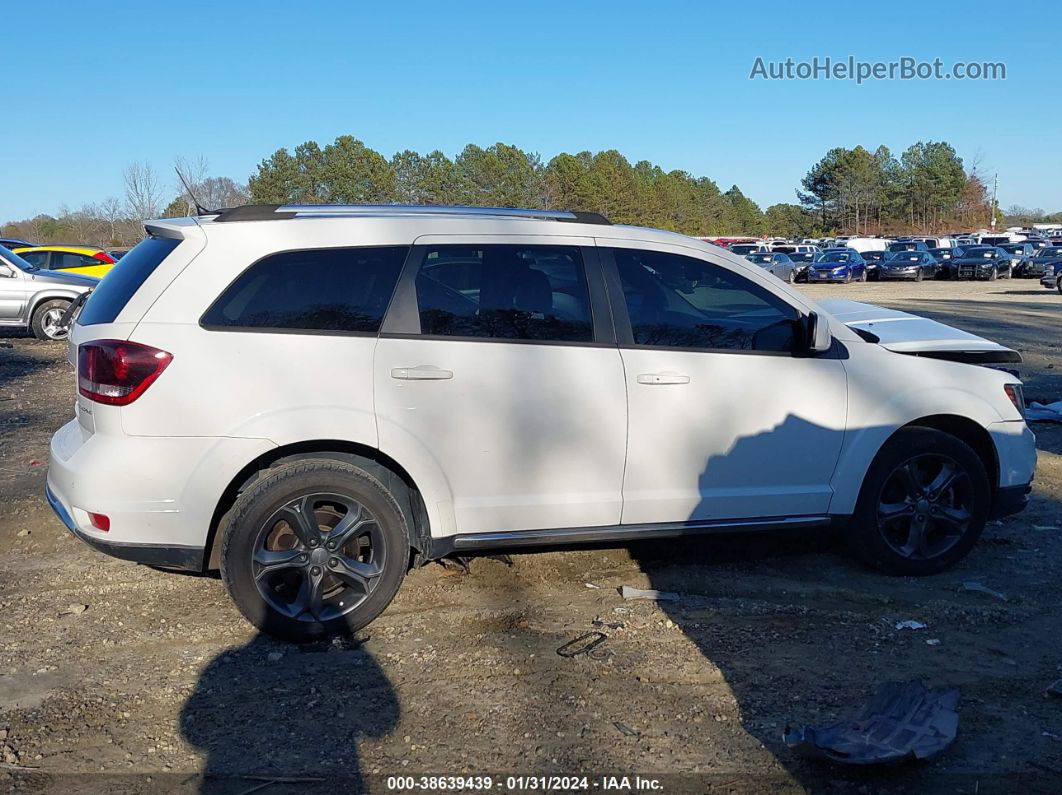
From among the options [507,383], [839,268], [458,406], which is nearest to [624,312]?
[507,383]

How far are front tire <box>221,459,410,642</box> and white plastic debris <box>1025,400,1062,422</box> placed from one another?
23.2ft

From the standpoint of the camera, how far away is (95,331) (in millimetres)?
4289

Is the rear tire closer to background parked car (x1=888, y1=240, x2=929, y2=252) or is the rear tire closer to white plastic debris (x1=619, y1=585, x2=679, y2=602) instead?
white plastic debris (x1=619, y1=585, x2=679, y2=602)

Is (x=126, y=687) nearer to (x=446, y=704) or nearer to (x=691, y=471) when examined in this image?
(x=446, y=704)

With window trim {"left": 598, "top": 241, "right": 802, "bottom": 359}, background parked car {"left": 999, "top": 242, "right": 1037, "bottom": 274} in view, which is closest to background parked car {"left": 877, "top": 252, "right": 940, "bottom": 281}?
background parked car {"left": 999, "top": 242, "right": 1037, "bottom": 274}

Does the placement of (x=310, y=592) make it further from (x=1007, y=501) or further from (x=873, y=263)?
(x=873, y=263)

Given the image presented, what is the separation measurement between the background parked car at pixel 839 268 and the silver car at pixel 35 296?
3274 centimetres

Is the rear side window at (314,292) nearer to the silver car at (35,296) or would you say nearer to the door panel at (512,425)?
the door panel at (512,425)

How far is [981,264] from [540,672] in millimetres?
42836

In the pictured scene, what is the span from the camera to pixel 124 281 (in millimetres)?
4484

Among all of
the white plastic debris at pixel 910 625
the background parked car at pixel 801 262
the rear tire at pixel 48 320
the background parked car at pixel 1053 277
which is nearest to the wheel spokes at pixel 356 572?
the white plastic debris at pixel 910 625

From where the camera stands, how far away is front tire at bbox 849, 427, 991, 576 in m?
5.14

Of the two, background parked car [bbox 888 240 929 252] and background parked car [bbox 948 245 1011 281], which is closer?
background parked car [bbox 948 245 1011 281]

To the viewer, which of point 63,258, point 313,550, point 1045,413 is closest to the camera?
point 313,550
